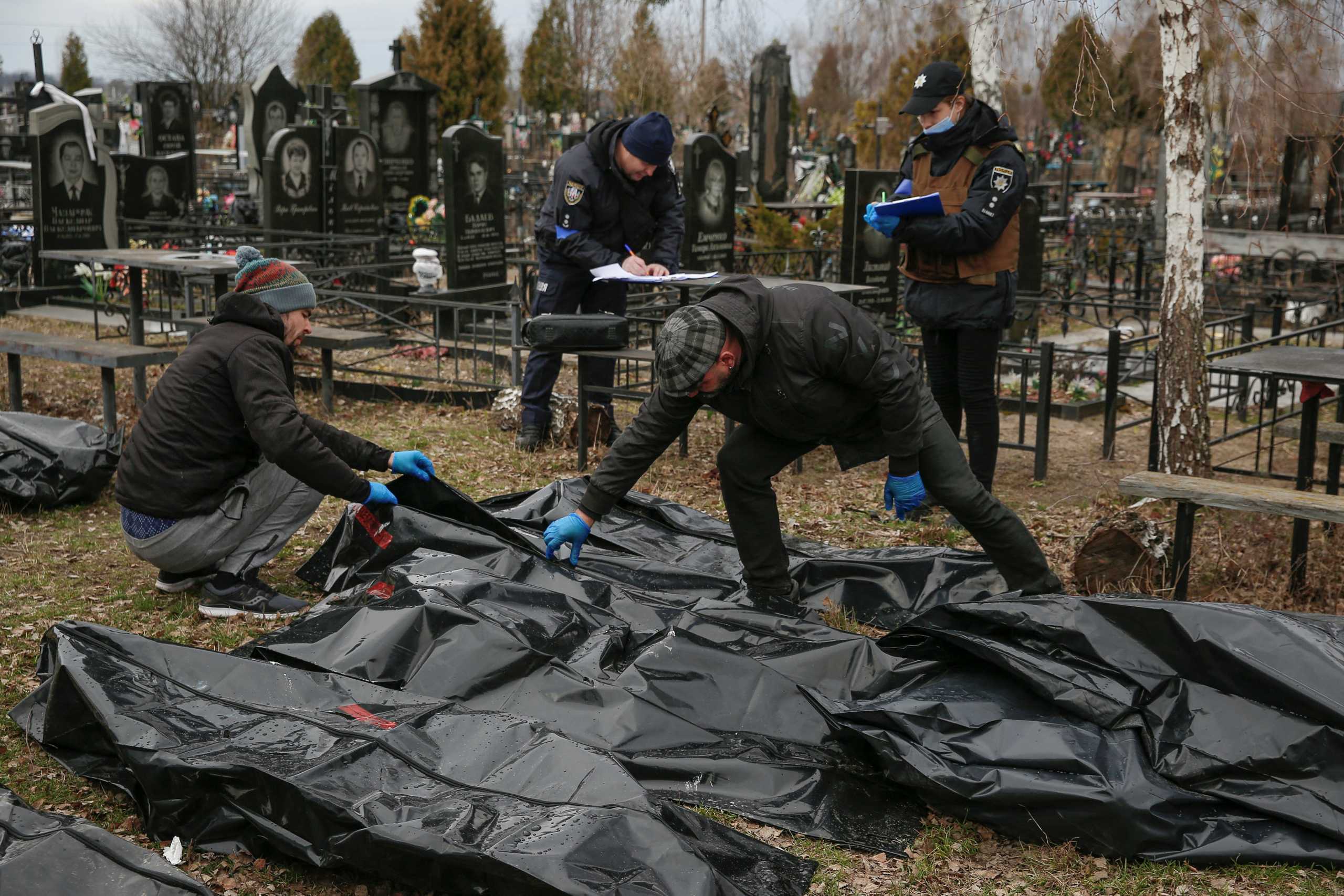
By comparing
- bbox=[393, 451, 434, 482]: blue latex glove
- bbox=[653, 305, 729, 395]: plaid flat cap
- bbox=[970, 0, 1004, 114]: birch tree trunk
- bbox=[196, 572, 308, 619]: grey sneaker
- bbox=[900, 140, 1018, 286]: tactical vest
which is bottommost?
bbox=[196, 572, 308, 619]: grey sneaker

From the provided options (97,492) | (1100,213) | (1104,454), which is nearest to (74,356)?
(97,492)

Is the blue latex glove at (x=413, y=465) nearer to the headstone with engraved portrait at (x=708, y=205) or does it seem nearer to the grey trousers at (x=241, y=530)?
the grey trousers at (x=241, y=530)

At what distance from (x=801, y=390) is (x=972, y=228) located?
181 cm

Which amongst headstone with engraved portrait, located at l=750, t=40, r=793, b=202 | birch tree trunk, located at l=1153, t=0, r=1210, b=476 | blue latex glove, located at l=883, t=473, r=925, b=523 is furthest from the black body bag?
headstone with engraved portrait, located at l=750, t=40, r=793, b=202

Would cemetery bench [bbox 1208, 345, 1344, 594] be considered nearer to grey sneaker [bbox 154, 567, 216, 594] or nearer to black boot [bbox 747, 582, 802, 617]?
black boot [bbox 747, 582, 802, 617]

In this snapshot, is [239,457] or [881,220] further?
[881,220]

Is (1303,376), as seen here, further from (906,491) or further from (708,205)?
(708,205)

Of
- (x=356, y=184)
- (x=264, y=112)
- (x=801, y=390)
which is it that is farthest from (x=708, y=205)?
(x=264, y=112)

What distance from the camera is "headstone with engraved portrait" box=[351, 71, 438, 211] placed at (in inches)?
583

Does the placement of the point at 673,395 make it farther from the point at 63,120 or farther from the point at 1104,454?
the point at 63,120

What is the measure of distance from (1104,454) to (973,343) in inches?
80.8

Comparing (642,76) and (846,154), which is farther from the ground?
(642,76)

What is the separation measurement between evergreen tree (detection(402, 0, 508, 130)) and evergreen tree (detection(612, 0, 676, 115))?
3738 mm

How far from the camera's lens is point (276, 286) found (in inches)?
160
